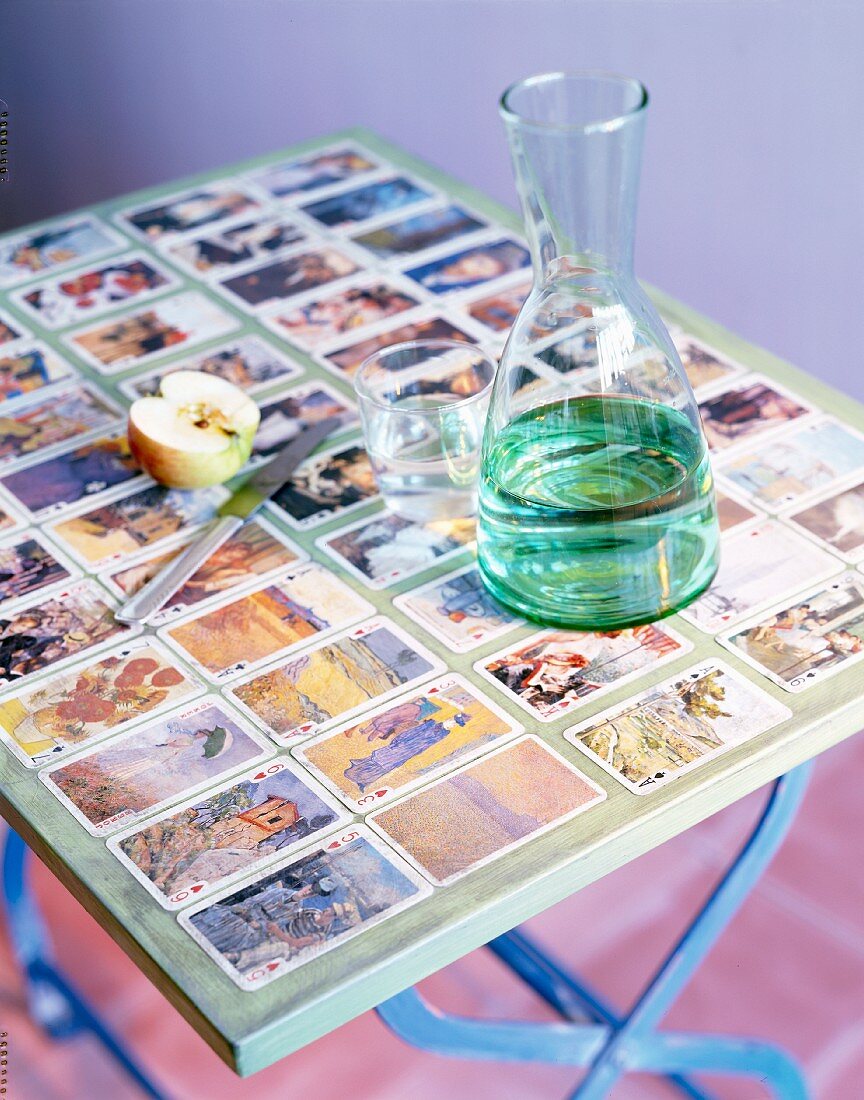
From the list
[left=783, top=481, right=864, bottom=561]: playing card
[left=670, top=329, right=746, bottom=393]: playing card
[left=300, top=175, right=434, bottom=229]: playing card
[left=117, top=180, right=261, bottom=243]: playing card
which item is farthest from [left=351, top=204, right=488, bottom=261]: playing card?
[left=783, top=481, right=864, bottom=561]: playing card

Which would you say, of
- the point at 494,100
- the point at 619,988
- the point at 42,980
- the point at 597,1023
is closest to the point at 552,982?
the point at 597,1023

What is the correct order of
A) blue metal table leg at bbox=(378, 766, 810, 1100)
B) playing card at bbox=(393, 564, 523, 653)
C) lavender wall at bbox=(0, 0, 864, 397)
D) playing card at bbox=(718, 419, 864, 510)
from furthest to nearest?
lavender wall at bbox=(0, 0, 864, 397), blue metal table leg at bbox=(378, 766, 810, 1100), playing card at bbox=(718, 419, 864, 510), playing card at bbox=(393, 564, 523, 653)

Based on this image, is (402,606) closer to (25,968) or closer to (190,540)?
(190,540)

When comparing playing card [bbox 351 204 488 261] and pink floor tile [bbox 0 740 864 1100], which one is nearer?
playing card [bbox 351 204 488 261]

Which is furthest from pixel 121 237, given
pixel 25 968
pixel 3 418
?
pixel 25 968

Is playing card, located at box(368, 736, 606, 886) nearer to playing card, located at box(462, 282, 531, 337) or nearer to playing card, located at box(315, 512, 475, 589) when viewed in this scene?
playing card, located at box(315, 512, 475, 589)

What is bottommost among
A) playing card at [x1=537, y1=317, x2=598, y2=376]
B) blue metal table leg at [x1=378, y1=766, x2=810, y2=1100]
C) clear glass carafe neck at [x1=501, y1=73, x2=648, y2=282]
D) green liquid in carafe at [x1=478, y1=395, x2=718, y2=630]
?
blue metal table leg at [x1=378, y1=766, x2=810, y2=1100]

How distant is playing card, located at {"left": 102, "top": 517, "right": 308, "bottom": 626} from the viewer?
910mm

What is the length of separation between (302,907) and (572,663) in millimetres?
222

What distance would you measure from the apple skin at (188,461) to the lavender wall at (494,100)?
42 cm

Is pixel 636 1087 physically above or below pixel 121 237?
below

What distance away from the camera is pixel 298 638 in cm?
87

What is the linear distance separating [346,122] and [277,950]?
1.55 metres

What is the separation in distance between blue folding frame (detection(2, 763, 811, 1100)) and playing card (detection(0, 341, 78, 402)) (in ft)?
1.61
